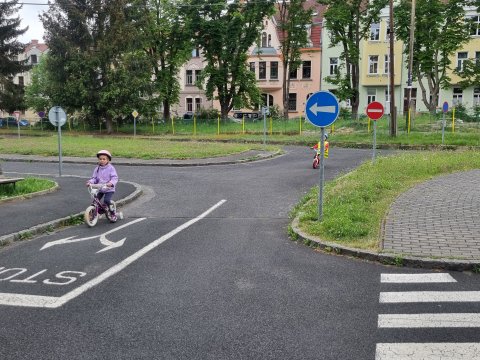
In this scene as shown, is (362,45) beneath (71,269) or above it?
above

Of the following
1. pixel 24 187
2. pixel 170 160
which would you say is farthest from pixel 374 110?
pixel 24 187

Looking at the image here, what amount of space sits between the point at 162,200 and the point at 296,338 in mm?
9039

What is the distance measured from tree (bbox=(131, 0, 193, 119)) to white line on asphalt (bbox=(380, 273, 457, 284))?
139 ft

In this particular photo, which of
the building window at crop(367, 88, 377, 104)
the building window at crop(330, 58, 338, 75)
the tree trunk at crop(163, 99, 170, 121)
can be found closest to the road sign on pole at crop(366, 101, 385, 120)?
the tree trunk at crop(163, 99, 170, 121)

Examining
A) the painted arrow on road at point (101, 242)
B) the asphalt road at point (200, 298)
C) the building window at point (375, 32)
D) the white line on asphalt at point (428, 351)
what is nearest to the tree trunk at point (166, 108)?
the building window at point (375, 32)

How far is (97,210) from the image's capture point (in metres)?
9.88

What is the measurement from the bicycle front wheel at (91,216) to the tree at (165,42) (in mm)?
37991

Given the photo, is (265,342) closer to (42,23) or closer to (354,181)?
(354,181)

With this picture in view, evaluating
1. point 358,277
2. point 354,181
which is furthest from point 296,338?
point 354,181

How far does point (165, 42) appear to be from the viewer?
163ft

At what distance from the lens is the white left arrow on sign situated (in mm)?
8734

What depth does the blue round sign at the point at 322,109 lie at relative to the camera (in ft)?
28.7

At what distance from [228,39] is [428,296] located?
45.2 meters

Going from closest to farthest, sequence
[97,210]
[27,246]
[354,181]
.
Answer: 1. [27,246]
2. [97,210]
3. [354,181]
